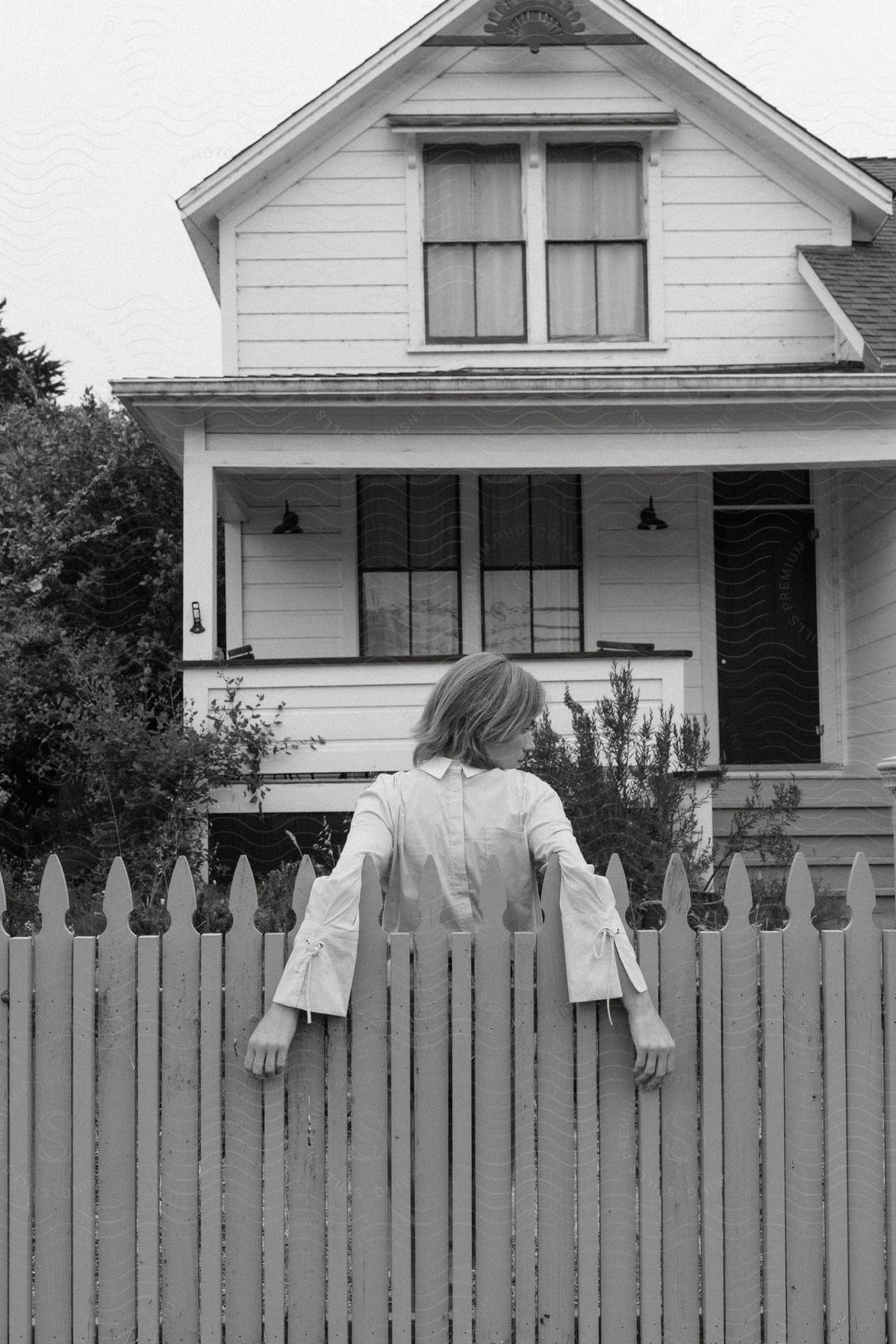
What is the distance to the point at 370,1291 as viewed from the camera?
122 inches

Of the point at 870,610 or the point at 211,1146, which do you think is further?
the point at 870,610

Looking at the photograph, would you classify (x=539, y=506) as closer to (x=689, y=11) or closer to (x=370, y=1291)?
(x=689, y=11)

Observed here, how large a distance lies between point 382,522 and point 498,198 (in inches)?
112

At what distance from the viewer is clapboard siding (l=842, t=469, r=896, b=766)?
977 centimetres

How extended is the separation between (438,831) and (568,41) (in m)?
9.64

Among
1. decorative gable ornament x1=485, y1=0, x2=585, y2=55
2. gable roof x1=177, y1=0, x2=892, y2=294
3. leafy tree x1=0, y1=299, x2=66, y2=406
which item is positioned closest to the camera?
gable roof x1=177, y1=0, x2=892, y2=294

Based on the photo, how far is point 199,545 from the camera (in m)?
8.70

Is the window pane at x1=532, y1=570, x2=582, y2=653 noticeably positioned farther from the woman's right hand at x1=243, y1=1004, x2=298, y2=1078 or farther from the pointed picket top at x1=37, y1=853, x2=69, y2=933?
the woman's right hand at x1=243, y1=1004, x2=298, y2=1078

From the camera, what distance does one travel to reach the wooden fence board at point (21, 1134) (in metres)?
3.11

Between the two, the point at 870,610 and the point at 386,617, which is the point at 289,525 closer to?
the point at 386,617

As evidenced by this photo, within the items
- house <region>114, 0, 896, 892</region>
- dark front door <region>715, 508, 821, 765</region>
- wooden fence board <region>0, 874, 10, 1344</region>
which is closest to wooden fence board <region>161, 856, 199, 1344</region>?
wooden fence board <region>0, 874, 10, 1344</region>

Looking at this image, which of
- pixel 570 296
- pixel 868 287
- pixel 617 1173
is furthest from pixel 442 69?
pixel 617 1173

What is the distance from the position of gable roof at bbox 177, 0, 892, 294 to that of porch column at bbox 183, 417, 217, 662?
284 cm

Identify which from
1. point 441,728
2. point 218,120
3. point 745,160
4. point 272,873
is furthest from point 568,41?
point 441,728
